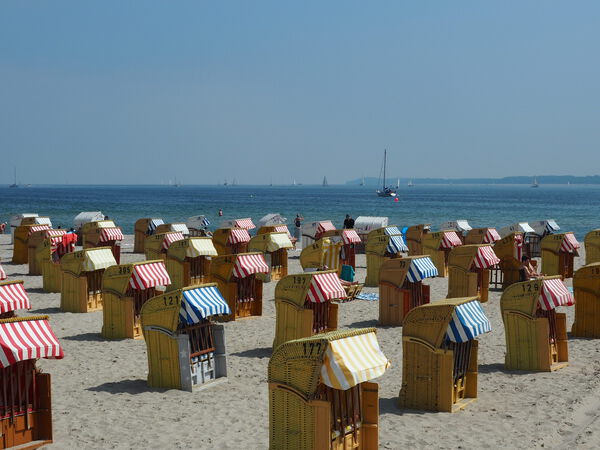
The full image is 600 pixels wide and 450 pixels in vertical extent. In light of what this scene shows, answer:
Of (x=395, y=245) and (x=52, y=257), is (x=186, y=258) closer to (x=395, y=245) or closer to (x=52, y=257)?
(x=52, y=257)

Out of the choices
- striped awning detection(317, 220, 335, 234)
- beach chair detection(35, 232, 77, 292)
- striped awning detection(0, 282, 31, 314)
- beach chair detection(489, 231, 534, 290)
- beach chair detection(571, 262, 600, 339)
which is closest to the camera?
striped awning detection(0, 282, 31, 314)

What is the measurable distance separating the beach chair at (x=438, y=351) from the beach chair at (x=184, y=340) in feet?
10.2

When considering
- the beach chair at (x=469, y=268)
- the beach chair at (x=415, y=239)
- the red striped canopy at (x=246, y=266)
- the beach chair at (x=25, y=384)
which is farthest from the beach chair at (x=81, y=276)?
the beach chair at (x=415, y=239)

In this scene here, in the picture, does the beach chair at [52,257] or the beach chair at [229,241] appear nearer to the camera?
the beach chair at [52,257]

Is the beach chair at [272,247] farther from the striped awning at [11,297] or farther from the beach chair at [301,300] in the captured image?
the striped awning at [11,297]

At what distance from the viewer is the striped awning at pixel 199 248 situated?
70.8 feet

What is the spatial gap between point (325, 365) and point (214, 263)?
10.2 m

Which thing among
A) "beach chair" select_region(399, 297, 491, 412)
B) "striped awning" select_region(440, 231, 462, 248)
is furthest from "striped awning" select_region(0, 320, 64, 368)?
"striped awning" select_region(440, 231, 462, 248)

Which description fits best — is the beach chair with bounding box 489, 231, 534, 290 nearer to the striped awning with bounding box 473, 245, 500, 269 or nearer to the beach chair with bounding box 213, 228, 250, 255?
the striped awning with bounding box 473, 245, 500, 269

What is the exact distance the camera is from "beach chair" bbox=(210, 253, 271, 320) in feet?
59.0

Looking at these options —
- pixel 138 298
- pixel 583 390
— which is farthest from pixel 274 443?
pixel 138 298

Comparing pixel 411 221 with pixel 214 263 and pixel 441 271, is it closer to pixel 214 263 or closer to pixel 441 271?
pixel 441 271

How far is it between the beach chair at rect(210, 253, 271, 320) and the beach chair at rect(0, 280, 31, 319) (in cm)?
528

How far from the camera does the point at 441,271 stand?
26.0 metres
